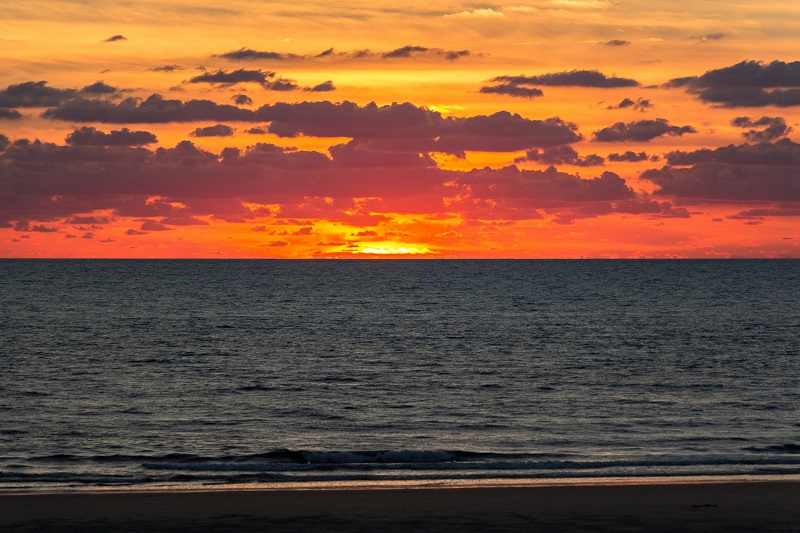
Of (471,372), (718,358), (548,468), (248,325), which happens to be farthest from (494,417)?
(248,325)

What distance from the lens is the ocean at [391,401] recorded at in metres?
24.1

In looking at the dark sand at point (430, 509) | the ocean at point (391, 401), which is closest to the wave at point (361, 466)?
the ocean at point (391, 401)

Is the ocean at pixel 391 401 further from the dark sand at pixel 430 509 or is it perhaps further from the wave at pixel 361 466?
the dark sand at pixel 430 509

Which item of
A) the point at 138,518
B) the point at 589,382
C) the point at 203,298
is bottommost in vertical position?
the point at 138,518

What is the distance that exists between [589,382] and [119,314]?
60.2m

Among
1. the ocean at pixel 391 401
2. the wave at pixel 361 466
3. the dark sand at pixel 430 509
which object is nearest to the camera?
the dark sand at pixel 430 509

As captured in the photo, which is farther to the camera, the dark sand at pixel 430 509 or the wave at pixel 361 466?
the wave at pixel 361 466

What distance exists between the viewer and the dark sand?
16.8 metres

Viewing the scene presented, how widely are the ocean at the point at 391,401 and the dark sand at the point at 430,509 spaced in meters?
2.04

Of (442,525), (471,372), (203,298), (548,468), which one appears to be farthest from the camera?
(203,298)

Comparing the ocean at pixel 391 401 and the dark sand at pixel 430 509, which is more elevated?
the ocean at pixel 391 401

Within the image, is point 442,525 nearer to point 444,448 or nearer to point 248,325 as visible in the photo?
point 444,448

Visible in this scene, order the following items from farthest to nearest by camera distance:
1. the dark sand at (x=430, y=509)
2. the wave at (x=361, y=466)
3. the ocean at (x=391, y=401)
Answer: the ocean at (x=391, y=401) → the wave at (x=361, y=466) → the dark sand at (x=430, y=509)

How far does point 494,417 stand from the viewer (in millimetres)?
32438
